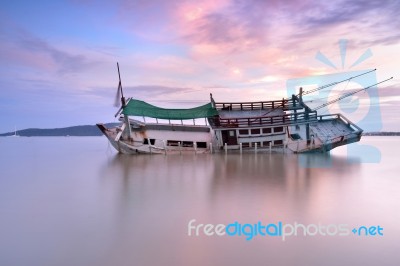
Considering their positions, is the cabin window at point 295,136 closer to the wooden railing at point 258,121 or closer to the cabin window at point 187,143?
the wooden railing at point 258,121

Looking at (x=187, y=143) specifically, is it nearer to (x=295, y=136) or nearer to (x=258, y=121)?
(x=258, y=121)

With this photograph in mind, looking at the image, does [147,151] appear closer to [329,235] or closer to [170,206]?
[170,206]

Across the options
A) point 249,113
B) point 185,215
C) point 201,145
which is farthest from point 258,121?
point 185,215

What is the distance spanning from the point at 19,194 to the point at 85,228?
7.98 m

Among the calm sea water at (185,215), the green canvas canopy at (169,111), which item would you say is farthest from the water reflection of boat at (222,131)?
the calm sea water at (185,215)

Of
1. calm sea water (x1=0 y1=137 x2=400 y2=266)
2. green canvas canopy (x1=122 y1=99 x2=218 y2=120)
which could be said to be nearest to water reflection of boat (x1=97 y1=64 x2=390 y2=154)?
green canvas canopy (x1=122 y1=99 x2=218 y2=120)

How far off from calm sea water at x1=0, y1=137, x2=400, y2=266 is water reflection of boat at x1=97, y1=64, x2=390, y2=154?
11055 mm

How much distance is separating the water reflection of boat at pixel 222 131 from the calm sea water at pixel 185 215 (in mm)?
11055

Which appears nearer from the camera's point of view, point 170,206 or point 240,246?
point 240,246

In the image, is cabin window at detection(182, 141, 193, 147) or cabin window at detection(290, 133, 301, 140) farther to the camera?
cabin window at detection(290, 133, 301, 140)

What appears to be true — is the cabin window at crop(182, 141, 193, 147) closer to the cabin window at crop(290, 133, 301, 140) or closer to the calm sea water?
the cabin window at crop(290, 133, 301, 140)

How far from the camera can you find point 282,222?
978 centimetres

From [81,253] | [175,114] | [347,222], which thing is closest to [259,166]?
[175,114]

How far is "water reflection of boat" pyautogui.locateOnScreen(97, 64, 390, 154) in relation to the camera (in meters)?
31.3
